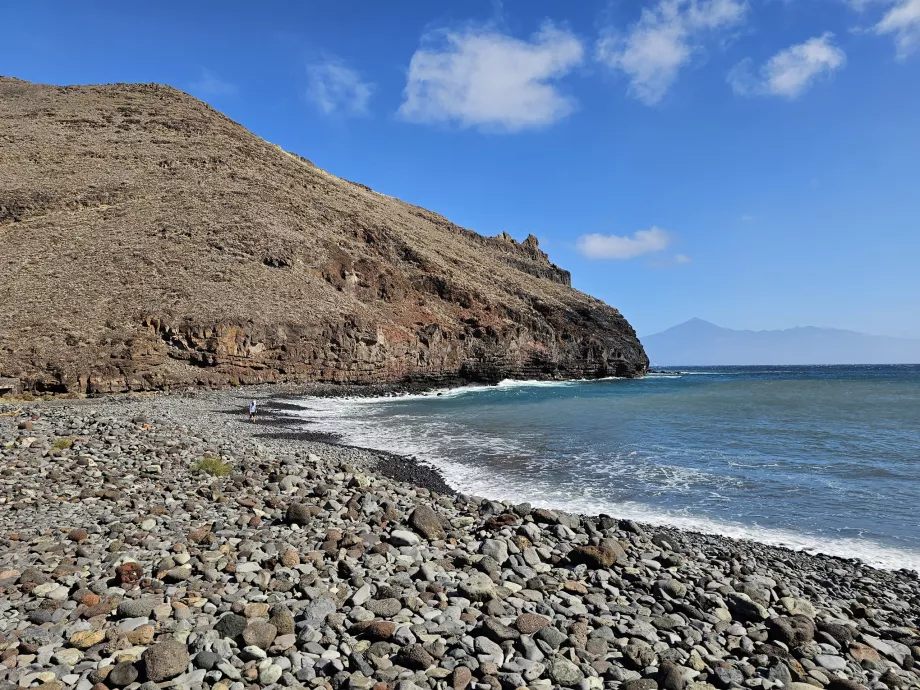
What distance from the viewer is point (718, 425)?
913 inches

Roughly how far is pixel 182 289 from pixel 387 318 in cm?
1731

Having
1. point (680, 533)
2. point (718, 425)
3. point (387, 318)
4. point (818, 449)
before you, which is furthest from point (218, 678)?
point (387, 318)

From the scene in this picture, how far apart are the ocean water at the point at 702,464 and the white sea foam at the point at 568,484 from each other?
0.11ft

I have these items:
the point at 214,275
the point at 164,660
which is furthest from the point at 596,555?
the point at 214,275

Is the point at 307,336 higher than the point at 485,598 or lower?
higher

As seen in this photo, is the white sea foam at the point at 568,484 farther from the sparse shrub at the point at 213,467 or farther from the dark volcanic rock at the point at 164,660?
the dark volcanic rock at the point at 164,660

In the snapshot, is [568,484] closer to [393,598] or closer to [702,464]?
[702,464]

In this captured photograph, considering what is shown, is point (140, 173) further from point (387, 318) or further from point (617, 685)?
point (617, 685)

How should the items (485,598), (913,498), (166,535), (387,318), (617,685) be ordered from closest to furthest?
(617,685) < (485,598) < (166,535) < (913,498) < (387,318)

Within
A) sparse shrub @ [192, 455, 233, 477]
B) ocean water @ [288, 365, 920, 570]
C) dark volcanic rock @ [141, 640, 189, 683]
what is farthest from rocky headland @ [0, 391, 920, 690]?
ocean water @ [288, 365, 920, 570]

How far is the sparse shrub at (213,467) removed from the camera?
960 cm

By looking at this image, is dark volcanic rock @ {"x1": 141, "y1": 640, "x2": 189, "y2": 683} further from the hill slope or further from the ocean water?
the hill slope

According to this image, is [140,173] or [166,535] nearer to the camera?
[166,535]

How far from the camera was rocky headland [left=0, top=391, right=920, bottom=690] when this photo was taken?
12.8 ft
